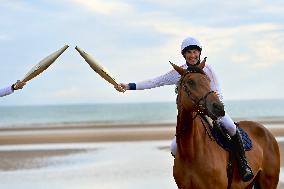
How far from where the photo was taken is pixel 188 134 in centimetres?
688

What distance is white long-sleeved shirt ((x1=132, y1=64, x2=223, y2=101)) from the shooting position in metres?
7.45

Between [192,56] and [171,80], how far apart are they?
0.52 meters

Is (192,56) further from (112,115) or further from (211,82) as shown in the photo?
(112,115)

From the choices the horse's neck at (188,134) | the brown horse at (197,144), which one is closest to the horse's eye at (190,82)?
the brown horse at (197,144)

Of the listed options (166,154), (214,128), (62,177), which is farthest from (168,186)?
(166,154)

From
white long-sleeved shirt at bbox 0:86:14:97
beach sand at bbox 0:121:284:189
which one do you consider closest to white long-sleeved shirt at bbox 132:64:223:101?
white long-sleeved shirt at bbox 0:86:14:97

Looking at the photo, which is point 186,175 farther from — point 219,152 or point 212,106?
point 212,106

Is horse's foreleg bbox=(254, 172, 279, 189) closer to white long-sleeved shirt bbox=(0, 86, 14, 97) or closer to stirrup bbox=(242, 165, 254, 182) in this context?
stirrup bbox=(242, 165, 254, 182)

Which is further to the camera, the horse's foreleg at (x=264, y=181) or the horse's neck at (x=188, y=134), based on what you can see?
the horse's foreleg at (x=264, y=181)

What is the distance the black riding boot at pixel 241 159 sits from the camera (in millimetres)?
7535

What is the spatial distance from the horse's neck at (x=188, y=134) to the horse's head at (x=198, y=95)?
7.1 inches

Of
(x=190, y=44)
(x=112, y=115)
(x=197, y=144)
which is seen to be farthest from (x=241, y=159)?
(x=112, y=115)

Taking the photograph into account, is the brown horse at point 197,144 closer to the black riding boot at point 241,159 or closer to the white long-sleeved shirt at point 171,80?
the black riding boot at point 241,159

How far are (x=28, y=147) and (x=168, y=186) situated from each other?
45.5ft
